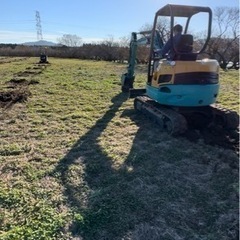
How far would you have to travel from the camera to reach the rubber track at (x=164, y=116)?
478 cm

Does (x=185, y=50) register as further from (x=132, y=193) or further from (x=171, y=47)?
(x=132, y=193)

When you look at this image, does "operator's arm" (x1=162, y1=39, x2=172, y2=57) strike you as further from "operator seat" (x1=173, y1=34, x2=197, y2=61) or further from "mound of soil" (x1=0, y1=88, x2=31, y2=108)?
"mound of soil" (x1=0, y1=88, x2=31, y2=108)

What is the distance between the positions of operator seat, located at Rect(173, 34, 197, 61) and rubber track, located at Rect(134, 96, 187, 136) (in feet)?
3.13

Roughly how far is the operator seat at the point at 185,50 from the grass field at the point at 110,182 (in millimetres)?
1361

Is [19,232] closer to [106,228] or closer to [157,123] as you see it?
[106,228]

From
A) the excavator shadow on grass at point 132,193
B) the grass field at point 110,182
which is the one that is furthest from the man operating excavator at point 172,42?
the excavator shadow on grass at point 132,193

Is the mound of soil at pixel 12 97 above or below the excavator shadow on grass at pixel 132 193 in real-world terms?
below

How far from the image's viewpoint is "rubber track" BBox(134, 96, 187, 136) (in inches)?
188

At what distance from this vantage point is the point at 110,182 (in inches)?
134

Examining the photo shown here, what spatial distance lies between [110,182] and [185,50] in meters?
2.81

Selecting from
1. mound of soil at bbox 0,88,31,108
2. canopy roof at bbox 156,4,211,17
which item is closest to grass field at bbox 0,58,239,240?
mound of soil at bbox 0,88,31,108

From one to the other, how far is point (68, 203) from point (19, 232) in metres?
0.60

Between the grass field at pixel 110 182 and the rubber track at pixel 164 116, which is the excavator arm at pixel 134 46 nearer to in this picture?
the rubber track at pixel 164 116

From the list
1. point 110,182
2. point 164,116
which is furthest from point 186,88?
point 110,182
